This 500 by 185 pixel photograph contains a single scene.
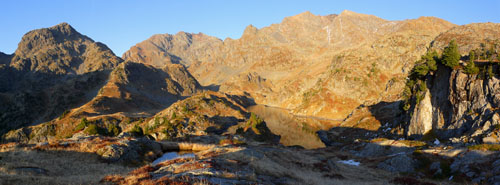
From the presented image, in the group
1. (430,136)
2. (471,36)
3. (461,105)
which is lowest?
(430,136)

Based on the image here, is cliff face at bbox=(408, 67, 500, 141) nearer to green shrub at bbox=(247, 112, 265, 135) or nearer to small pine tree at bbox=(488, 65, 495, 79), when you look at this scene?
small pine tree at bbox=(488, 65, 495, 79)

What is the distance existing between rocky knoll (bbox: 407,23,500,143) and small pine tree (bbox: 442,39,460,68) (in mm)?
1324

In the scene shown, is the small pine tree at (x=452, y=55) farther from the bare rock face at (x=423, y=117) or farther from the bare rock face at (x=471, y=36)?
the bare rock face at (x=471, y=36)

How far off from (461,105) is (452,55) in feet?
34.8

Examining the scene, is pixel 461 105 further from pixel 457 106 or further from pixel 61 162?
pixel 61 162

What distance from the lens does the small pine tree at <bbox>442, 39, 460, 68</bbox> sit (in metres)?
48.0

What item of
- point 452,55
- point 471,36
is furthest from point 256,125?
point 471,36

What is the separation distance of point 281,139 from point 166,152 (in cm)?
7190

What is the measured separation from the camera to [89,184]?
14547mm

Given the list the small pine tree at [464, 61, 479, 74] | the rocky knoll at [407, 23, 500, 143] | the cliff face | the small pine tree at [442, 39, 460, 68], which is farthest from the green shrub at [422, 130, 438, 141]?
the small pine tree at [442, 39, 460, 68]

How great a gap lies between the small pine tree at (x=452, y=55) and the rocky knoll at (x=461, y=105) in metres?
1.32

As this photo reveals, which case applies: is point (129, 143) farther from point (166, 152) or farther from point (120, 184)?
point (120, 184)

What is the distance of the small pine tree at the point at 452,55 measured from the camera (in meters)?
48.0

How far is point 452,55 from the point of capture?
48969mm
